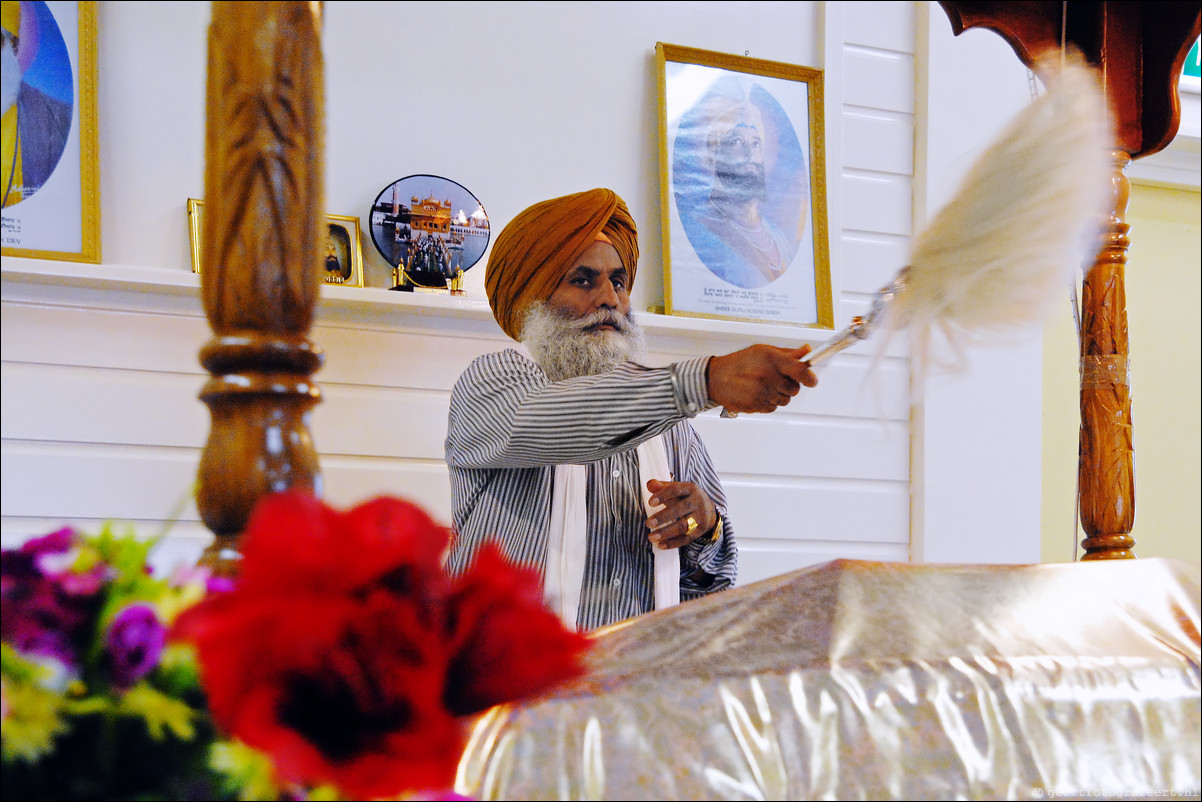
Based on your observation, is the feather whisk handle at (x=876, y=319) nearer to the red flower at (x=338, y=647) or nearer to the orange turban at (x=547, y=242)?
the red flower at (x=338, y=647)

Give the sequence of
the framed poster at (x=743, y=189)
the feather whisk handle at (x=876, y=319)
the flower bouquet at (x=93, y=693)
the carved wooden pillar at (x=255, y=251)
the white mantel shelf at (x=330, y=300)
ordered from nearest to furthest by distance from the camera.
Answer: the flower bouquet at (x=93, y=693) → the carved wooden pillar at (x=255, y=251) → the feather whisk handle at (x=876, y=319) → the white mantel shelf at (x=330, y=300) → the framed poster at (x=743, y=189)

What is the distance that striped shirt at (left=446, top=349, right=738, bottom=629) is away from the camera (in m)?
Answer: 1.40

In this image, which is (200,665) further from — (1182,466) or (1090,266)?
(1182,466)

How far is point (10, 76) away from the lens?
183 cm

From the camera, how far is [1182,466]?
294 centimetres

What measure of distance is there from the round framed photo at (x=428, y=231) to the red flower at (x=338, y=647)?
166 cm

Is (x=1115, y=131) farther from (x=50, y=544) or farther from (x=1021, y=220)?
(x=50, y=544)

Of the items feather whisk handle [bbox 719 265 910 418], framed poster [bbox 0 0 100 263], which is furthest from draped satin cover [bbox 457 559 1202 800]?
framed poster [bbox 0 0 100 263]

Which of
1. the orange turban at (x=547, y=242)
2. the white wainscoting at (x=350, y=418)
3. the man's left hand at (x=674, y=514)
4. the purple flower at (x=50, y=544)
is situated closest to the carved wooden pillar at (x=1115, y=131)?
the man's left hand at (x=674, y=514)

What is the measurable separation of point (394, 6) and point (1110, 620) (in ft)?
6.32

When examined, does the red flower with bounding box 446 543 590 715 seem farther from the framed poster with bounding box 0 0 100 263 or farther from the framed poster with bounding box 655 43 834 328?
the framed poster with bounding box 655 43 834 328

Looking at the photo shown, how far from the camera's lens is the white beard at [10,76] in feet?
5.94

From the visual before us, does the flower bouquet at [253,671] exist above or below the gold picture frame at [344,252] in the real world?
below

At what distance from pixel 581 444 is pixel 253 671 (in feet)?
3.41
